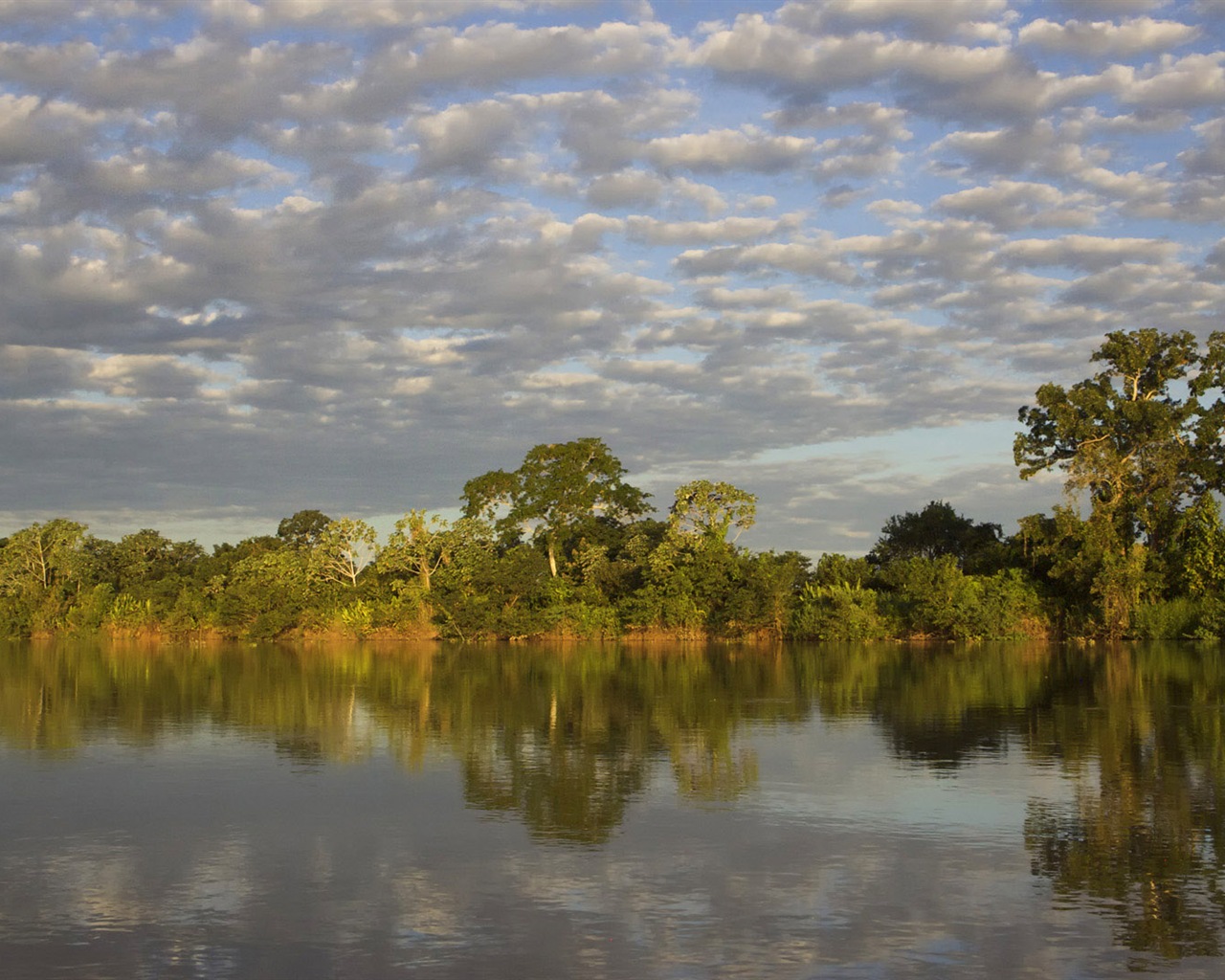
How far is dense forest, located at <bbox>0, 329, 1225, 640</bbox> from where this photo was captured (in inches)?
1893

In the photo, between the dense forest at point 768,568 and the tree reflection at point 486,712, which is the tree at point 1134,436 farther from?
the tree reflection at point 486,712

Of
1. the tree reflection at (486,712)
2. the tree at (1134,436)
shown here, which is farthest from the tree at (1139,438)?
the tree reflection at (486,712)

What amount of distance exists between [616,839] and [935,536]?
50.9m

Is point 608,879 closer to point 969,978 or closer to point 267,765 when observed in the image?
point 969,978

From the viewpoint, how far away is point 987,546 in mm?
57125

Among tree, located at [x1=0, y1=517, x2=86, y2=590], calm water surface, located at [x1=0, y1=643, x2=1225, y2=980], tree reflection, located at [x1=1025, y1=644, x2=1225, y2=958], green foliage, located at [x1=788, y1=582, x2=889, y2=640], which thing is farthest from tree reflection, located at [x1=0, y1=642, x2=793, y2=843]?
tree, located at [x1=0, y1=517, x2=86, y2=590]

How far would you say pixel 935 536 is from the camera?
194ft

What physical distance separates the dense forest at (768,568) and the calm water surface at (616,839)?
87.6 ft

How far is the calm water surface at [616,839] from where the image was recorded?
24.3ft

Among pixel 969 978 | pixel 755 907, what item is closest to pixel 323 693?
pixel 755 907

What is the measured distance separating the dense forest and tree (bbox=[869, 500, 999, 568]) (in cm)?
9

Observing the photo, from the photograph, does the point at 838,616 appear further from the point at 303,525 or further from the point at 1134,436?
the point at 303,525

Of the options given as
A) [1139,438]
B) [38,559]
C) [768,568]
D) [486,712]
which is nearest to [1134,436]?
[1139,438]

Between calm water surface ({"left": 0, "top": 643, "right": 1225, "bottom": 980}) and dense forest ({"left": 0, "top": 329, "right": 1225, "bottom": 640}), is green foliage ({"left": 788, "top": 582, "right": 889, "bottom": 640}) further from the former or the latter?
calm water surface ({"left": 0, "top": 643, "right": 1225, "bottom": 980})
